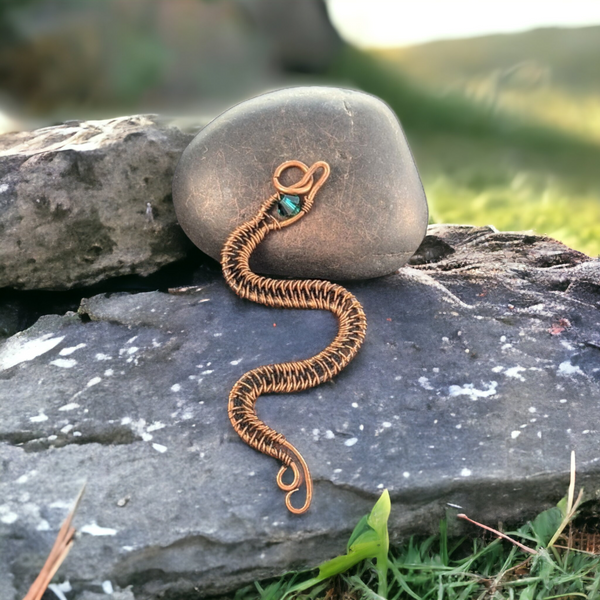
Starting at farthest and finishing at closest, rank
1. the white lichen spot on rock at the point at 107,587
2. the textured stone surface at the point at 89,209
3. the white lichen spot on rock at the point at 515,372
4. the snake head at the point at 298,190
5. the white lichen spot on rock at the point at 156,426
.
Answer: the textured stone surface at the point at 89,209 < the snake head at the point at 298,190 < the white lichen spot on rock at the point at 515,372 < the white lichen spot on rock at the point at 156,426 < the white lichen spot on rock at the point at 107,587

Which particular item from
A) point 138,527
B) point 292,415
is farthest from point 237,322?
point 138,527

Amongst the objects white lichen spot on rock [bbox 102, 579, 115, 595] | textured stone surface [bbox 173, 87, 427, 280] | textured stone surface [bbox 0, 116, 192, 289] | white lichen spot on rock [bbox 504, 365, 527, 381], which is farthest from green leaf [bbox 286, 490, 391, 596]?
textured stone surface [bbox 0, 116, 192, 289]

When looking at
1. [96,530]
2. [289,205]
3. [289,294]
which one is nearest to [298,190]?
[289,205]

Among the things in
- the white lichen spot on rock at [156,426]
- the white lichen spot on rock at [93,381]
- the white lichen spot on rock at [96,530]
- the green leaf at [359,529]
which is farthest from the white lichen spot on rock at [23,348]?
the green leaf at [359,529]

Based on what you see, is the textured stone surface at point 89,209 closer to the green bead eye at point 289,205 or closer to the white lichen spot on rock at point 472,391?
the green bead eye at point 289,205

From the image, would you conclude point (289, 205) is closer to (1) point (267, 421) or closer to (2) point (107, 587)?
(1) point (267, 421)

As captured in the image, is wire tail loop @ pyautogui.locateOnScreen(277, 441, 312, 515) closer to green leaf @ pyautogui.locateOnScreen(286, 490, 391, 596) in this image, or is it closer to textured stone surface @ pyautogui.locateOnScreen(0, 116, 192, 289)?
green leaf @ pyautogui.locateOnScreen(286, 490, 391, 596)
